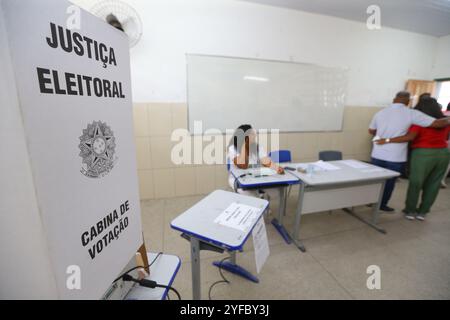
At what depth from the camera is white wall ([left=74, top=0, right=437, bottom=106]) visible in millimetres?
2719

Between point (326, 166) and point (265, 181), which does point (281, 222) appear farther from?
point (326, 166)

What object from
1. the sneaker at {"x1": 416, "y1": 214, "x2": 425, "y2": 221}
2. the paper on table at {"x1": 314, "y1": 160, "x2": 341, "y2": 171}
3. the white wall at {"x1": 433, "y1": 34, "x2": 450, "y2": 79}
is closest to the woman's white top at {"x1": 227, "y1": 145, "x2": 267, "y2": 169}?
the paper on table at {"x1": 314, "y1": 160, "x2": 341, "y2": 171}

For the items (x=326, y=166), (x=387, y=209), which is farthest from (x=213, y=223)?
(x=387, y=209)

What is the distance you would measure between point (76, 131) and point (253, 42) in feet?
10.6

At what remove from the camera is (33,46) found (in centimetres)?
36

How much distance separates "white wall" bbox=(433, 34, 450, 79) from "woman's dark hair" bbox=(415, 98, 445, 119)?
2.97 m

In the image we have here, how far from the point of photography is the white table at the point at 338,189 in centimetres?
204

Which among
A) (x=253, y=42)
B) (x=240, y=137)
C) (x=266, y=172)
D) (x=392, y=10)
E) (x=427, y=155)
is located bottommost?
(x=266, y=172)

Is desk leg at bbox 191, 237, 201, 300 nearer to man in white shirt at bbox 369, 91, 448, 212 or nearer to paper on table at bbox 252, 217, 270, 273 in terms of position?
paper on table at bbox 252, 217, 270, 273

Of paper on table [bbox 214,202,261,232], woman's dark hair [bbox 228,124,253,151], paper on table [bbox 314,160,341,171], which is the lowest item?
paper on table [bbox 314,160,341,171]

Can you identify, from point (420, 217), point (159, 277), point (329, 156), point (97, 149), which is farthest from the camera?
point (329, 156)

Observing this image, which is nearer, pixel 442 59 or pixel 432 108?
pixel 432 108

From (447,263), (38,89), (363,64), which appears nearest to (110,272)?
(38,89)

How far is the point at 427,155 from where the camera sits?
7.99 ft
